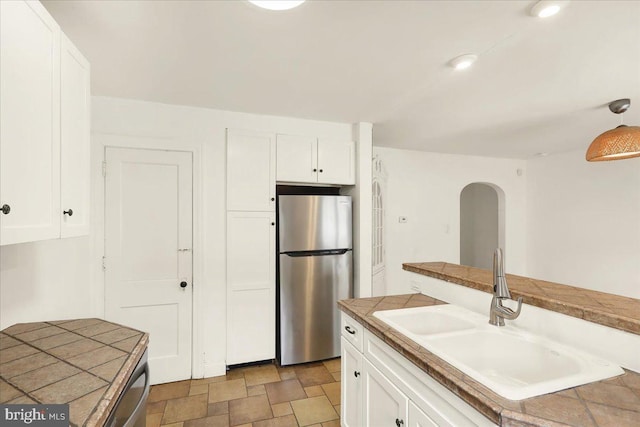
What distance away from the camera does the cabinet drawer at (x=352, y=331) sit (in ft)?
5.52

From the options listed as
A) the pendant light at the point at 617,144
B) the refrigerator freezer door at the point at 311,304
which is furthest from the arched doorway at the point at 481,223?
the refrigerator freezer door at the point at 311,304

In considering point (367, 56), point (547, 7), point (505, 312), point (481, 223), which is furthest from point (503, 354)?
point (481, 223)

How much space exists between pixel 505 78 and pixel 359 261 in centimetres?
197

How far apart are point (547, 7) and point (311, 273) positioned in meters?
2.46

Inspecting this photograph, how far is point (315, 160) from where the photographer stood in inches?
122

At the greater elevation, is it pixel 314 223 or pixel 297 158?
pixel 297 158

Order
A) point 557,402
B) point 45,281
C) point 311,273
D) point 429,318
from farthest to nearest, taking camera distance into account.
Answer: point 311,273 < point 45,281 < point 429,318 < point 557,402

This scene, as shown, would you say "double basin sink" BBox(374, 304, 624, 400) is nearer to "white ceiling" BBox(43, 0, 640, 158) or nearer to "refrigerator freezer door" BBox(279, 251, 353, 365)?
"refrigerator freezer door" BBox(279, 251, 353, 365)

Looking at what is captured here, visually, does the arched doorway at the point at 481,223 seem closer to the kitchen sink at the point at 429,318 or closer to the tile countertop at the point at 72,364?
the kitchen sink at the point at 429,318

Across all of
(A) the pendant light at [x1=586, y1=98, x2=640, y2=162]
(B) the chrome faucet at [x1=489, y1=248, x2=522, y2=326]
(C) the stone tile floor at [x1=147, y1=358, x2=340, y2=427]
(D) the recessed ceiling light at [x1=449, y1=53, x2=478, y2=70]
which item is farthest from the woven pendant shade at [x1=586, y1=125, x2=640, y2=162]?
(C) the stone tile floor at [x1=147, y1=358, x2=340, y2=427]

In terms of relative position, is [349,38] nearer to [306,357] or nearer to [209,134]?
[209,134]

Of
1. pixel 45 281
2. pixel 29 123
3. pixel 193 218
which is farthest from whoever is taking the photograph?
pixel 193 218

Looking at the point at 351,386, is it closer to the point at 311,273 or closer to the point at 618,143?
the point at 311,273

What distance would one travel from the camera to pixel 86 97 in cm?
155
